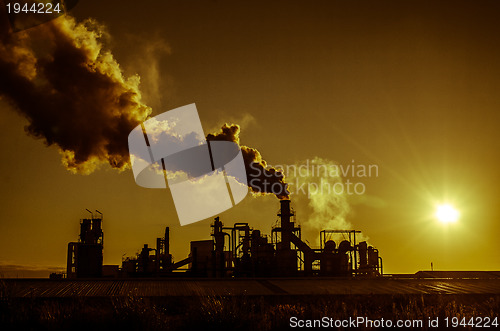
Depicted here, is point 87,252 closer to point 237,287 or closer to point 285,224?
point 285,224

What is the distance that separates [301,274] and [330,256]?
316cm

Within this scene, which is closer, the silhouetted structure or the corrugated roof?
the corrugated roof

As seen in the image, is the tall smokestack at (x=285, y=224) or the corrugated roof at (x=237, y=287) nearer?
the corrugated roof at (x=237, y=287)

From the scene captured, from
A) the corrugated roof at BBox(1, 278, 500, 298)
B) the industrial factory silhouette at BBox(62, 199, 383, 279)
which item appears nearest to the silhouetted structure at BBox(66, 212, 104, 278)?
the industrial factory silhouette at BBox(62, 199, 383, 279)

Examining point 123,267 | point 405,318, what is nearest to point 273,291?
point 405,318

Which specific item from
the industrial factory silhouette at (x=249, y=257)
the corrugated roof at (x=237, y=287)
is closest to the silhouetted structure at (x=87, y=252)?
the industrial factory silhouette at (x=249, y=257)

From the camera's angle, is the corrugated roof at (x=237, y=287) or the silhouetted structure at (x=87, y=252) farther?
the silhouetted structure at (x=87, y=252)

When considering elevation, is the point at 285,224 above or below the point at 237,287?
above

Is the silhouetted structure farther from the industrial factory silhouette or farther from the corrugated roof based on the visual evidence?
the corrugated roof

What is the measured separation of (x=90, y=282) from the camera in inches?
1165

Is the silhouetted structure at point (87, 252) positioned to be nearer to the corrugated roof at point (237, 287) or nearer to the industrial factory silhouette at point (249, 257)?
the industrial factory silhouette at point (249, 257)

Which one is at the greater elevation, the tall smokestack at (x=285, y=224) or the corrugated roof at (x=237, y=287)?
the tall smokestack at (x=285, y=224)

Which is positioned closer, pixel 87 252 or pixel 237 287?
pixel 237 287

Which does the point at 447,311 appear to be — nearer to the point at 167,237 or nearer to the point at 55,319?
the point at 55,319
